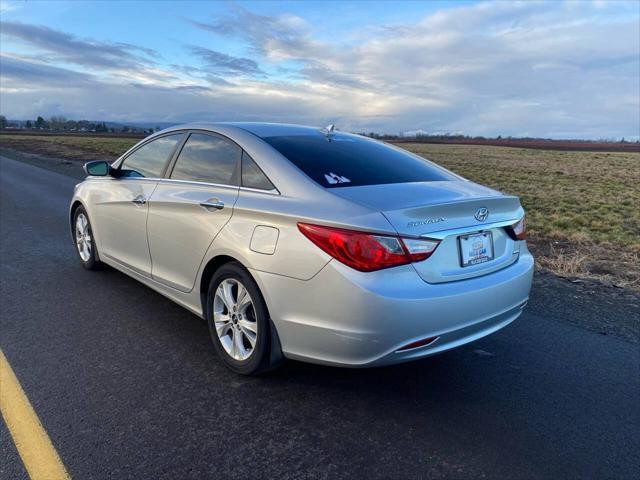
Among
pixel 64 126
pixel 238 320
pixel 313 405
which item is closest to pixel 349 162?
pixel 238 320

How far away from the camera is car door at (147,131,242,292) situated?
354cm

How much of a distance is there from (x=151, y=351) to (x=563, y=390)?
2763 millimetres

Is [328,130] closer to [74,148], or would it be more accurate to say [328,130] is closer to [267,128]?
[267,128]

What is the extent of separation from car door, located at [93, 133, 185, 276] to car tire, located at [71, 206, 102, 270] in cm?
33

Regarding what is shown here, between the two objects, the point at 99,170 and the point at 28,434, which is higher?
the point at 99,170

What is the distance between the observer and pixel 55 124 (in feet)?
417

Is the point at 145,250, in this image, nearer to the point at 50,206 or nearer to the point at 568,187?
the point at 50,206

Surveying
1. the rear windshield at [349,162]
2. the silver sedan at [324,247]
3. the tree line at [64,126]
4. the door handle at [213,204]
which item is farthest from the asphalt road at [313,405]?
the tree line at [64,126]

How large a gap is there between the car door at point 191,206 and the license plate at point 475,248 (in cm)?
146

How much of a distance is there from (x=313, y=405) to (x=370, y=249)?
40.5 inches

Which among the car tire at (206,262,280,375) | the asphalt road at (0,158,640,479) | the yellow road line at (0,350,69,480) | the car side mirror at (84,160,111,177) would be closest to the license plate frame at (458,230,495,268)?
the asphalt road at (0,158,640,479)

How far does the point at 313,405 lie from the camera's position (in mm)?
3059

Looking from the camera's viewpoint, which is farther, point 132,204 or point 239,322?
point 132,204

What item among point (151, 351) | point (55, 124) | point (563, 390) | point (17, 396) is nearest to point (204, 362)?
point (151, 351)
